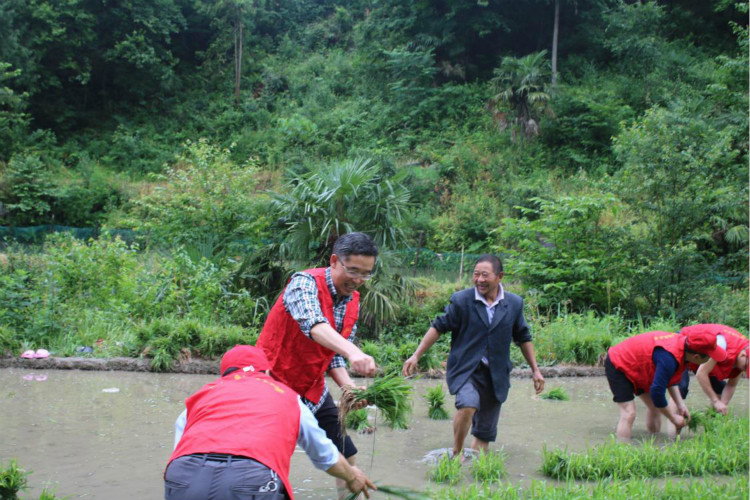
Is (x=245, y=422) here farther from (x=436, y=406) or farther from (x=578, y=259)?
(x=578, y=259)

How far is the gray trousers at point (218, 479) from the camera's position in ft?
8.55

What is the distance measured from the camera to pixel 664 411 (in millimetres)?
5945

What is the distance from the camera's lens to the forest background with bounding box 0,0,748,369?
11117 mm

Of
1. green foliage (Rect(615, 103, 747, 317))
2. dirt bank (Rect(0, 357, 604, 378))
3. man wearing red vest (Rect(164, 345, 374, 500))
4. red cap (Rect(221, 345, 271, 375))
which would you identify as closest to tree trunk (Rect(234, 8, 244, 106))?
green foliage (Rect(615, 103, 747, 317))

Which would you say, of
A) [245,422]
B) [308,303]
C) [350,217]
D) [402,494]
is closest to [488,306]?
[402,494]

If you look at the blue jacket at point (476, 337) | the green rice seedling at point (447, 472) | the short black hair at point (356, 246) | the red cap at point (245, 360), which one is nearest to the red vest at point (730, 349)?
the blue jacket at point (476, 337)

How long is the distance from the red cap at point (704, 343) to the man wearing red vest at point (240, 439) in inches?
156

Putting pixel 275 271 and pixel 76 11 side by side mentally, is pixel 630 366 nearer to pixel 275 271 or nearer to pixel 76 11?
pixel 275 271

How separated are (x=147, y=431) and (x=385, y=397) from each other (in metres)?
3.60

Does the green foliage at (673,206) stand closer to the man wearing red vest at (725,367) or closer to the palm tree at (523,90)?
the man wearing red vest at (725,367)

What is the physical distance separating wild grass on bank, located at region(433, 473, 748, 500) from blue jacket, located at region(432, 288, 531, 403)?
43.3 inches

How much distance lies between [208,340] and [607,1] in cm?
3248

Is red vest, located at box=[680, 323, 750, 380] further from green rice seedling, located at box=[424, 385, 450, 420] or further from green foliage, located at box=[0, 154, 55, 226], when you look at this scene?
green foliage, located at box=[0, 154, 55, 226]

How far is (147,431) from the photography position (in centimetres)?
671
